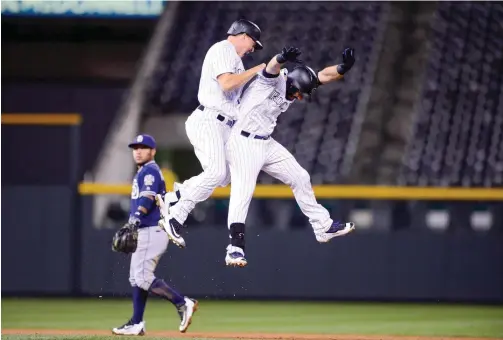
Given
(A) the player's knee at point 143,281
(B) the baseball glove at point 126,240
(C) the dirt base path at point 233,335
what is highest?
(B) the baseball glove at point 126,240

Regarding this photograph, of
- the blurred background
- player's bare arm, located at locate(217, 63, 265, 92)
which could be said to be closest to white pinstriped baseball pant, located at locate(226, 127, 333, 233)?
player's bare arm, located at locate(217, 63, 265, 92)

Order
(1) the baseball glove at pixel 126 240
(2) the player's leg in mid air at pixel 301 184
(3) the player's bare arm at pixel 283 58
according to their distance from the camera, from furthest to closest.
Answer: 1. (1) the baseball glove at pixel 126 240
2. (2) the player's leg in mid air at pixel 301 184
3. (3) the player's bare arm at pixel 283 58

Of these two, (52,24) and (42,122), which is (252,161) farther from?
(52,24)

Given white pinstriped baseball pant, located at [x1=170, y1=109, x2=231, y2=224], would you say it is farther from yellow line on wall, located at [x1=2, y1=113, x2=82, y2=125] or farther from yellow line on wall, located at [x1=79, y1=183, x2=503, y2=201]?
yellow line on wall, located at [x1=2, y1=113, x2=82, y2=125]

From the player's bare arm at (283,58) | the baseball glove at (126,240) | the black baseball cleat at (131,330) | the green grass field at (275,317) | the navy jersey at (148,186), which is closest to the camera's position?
the player's bare arm at (283,58)

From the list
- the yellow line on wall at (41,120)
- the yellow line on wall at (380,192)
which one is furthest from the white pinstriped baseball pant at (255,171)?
the yellow line on wall at (41,120)

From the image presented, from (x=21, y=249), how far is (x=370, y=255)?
10.2ft

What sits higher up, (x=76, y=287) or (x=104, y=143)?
(x=104, y=143)

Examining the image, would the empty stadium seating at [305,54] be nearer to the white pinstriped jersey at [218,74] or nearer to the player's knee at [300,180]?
the player's knee at [300,180]

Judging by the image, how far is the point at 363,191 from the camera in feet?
36.6

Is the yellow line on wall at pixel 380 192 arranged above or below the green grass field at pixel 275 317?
above

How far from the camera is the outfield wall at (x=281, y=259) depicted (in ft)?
36.4

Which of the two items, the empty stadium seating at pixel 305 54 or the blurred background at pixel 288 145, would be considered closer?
the blurred background at pixel 288 145

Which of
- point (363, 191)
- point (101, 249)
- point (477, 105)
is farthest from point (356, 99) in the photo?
point (101, 249)
